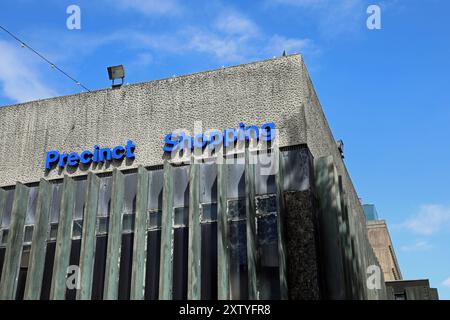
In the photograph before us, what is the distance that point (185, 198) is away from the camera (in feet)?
59.9

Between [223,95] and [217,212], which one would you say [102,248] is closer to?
[217,212]

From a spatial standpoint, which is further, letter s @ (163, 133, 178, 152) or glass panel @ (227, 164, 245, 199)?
letter s @ (163, 133, 178, 152)

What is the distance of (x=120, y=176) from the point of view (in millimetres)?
18984

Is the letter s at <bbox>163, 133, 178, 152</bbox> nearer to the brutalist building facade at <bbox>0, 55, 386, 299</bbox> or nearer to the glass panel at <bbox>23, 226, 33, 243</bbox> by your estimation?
the brutalist building facade at <bbox>0, 55, 386, 299</bbox>

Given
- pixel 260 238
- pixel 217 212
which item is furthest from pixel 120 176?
pixel 260 238

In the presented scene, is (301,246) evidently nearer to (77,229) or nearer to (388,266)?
(77,229)

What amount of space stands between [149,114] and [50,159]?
420cm

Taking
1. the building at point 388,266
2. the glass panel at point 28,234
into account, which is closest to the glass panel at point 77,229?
the glass panel at point 28,234

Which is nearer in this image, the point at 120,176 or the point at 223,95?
the point at 120,176

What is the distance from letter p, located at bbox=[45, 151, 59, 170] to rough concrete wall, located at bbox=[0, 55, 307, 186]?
10.6 inches

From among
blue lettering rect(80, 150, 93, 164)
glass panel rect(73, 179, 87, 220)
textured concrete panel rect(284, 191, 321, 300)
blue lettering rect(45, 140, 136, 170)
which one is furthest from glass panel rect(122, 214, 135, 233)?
textured concrete panel rect(284, 191, 321, 300)

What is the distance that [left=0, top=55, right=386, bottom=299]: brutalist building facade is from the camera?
1700cm
